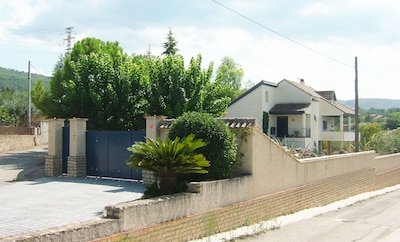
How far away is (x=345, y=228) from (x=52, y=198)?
8.80 meters

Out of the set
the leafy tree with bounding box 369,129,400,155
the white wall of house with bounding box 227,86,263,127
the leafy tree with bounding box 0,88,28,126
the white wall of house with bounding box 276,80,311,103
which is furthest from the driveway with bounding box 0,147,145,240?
the leafy tree with bounding box 0,88,28,126

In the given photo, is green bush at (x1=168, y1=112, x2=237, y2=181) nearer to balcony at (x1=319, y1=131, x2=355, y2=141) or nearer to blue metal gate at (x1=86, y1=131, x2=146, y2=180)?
blue metal gate at (x1=86, y1=131, x2=146, y2=180)

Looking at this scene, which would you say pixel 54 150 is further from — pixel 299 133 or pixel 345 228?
pixel 299 133

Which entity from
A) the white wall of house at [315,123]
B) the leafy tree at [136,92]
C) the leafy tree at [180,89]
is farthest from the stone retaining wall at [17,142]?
the white wall of house at [315,123]

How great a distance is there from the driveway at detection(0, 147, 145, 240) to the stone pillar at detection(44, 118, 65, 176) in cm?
57

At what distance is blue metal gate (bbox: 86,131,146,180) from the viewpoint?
16.5 m

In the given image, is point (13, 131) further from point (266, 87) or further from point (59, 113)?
point (266, 87)

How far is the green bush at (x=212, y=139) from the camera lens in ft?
38.3

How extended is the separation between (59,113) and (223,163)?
15.9 m

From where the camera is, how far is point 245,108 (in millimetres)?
45500

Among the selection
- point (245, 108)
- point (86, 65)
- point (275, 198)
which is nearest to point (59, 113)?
point (86, 65)

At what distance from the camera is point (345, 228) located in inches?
518

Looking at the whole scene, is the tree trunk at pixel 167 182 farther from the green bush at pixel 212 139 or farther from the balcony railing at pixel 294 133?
the balcony railing at pixel 294 133

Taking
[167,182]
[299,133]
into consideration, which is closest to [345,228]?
[167,182]
